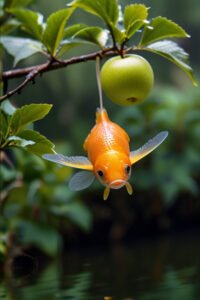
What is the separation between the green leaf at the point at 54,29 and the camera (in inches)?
27.5

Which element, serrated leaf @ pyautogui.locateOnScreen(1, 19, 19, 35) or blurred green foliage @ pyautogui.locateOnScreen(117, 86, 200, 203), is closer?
serrated leaf @ pyautogui.locateOnScreen(1, 19, 19, 35)

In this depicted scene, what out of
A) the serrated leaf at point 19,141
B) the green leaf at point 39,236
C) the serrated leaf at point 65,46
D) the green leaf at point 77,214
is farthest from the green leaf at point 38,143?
the green leaf at point 77,214

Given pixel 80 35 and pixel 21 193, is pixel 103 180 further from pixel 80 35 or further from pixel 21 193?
pixel 21 193

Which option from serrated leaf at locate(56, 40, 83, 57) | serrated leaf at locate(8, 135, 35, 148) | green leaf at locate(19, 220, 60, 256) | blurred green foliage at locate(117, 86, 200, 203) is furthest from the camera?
blurred green foliage at locate(117, 86, 200, 203)

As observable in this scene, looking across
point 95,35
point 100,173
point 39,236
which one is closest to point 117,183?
point 100,173

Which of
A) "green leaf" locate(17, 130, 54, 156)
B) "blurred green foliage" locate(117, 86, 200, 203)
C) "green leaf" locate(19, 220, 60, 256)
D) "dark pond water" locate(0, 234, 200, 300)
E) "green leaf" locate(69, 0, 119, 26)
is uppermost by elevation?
"blurred green foliage" locate(117, 86, 200, 203)

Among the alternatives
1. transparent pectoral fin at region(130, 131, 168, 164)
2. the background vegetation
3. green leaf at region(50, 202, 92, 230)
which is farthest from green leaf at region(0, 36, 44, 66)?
green leaf at region(50, 202, 92, 230)

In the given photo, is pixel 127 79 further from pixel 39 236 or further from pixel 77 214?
pixel 77 214

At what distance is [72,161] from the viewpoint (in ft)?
1.92

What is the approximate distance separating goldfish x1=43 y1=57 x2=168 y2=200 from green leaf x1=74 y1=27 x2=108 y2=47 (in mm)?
139

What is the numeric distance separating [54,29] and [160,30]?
116 millimetres

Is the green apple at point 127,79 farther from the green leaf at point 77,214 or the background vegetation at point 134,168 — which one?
the green leaf at point 77,214

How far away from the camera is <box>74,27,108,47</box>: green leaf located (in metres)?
0.72

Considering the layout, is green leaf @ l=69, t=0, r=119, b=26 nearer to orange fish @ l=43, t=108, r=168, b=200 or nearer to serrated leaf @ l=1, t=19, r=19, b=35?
orange fish @ l=43, t=108, r=168, b=200
